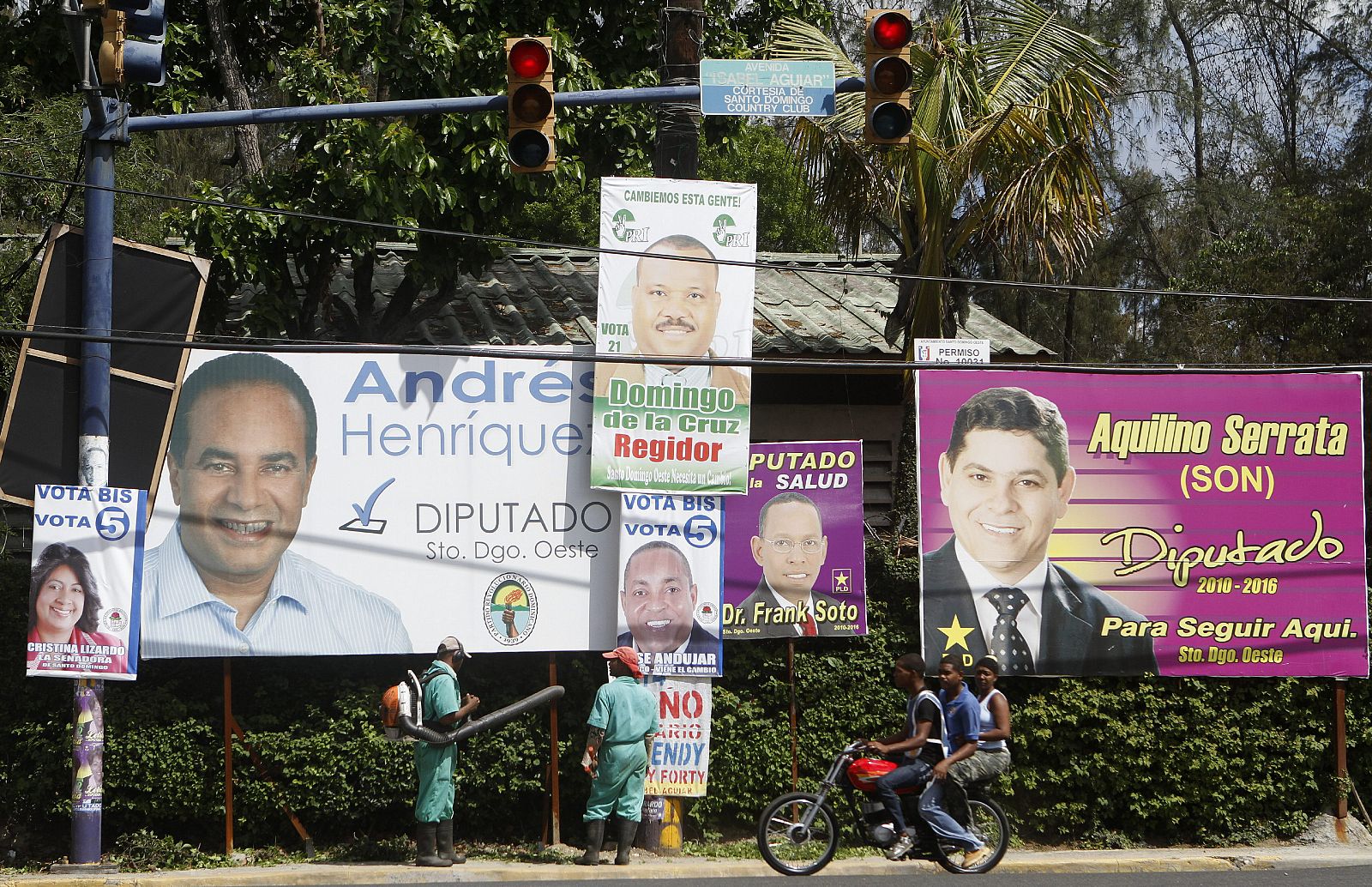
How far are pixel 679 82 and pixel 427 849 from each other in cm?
676

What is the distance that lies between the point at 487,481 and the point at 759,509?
2.38 metres

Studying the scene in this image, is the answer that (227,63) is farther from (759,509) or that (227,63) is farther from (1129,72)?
(1129,72)

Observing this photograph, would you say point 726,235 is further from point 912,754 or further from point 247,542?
point 247,542

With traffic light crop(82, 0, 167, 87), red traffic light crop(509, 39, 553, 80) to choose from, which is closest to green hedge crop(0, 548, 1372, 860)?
traffic light crop(82, 0, 167, 87)

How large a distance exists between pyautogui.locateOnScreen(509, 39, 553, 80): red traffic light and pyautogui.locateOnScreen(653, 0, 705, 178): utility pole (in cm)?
296

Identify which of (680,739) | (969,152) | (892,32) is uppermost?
(969,152)

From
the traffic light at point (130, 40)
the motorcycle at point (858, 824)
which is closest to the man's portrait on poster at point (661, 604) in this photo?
the motorcycle at point (858, 824)

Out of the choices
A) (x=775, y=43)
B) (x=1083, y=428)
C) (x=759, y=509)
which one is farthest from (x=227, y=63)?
(x=1083, y=428)

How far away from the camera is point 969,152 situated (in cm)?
A: 1354

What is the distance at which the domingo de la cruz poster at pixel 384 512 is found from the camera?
1173 centimetres

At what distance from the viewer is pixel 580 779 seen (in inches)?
477

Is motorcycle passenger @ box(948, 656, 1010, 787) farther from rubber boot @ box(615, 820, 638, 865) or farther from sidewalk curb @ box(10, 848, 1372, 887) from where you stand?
rubber boot @ box(615, 820, 638, 865)

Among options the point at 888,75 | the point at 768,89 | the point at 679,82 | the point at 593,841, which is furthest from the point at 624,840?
the point at 679,82

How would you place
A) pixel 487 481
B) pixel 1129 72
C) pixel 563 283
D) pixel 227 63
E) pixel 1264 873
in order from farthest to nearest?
pixel 1129 72 → pixel 563 283 → pixel 227 63 → pixel 487 481 → pixel 1264 873
